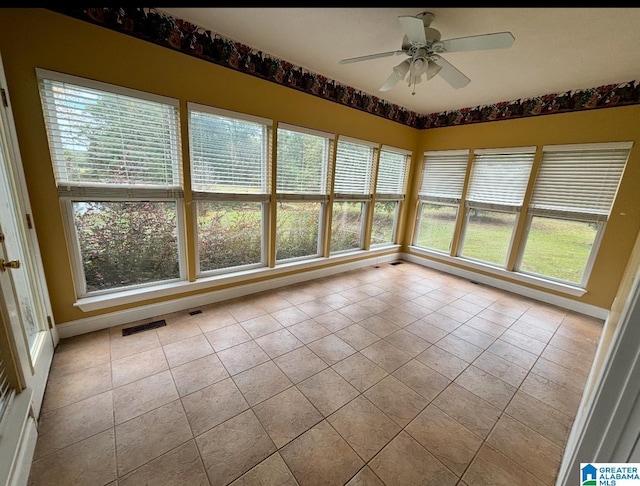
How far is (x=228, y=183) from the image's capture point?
9.61 feet

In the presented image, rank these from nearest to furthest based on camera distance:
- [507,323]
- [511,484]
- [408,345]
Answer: [511,484] < [408,345] < [507,323]

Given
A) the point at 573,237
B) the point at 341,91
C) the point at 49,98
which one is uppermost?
the point at 341,91

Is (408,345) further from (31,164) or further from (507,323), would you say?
(31,164)

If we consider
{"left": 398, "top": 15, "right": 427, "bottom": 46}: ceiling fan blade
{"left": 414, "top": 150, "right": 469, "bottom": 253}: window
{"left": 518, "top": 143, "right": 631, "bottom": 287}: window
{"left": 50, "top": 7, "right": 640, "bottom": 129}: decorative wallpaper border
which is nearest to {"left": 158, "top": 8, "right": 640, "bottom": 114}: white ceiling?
{"left": 50, "top": 7, "right": 640, "bottom": 129}: decorative wallpaper border

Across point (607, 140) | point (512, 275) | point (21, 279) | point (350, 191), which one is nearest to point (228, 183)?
point (21, 279)

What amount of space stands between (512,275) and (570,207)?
1089 millimetres

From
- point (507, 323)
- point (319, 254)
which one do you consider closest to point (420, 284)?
point (507, 323)

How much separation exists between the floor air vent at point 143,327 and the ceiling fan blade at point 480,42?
3.33 m

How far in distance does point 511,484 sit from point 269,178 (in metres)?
3.11

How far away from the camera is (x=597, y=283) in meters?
3.24

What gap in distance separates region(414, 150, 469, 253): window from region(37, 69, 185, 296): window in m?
3.91

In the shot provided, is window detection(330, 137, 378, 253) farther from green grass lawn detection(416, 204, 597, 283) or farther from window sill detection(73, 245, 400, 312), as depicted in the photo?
green grass lawn detection(416, 204, 597, 283)

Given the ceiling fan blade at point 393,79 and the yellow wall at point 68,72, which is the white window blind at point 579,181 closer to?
the ceiling fan blade at point 393,79

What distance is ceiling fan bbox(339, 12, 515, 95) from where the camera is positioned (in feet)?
5.90
